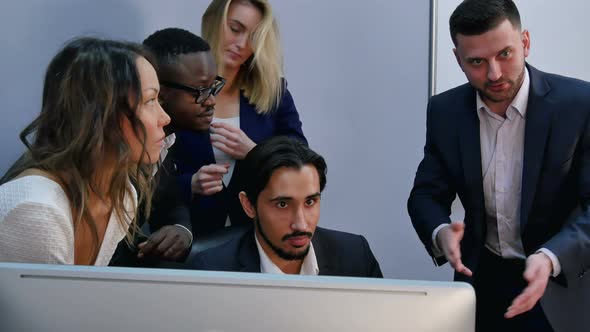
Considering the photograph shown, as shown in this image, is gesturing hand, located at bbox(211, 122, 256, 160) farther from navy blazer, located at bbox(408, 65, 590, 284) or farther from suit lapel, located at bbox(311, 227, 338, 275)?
navy blazer, located at bbox(408, 65, 590, 284)

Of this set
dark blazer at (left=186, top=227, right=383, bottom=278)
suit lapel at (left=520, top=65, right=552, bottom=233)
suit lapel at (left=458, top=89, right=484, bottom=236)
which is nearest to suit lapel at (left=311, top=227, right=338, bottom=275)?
dark blazer at (left=186, top=227, right=383, bottom=278)

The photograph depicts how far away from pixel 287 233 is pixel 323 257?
126 millimetres

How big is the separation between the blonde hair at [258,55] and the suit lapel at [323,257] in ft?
2.14

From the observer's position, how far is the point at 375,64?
9.89ft

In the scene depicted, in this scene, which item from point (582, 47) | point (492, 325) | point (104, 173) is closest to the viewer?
point (104, 173)

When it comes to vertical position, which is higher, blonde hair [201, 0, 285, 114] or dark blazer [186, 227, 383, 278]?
blonde hair [201, 0, 285, 114]

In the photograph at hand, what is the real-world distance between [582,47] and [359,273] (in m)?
1.47

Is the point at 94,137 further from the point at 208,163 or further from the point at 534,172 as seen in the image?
the point at 534,172

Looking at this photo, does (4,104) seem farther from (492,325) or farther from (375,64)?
(492,325)

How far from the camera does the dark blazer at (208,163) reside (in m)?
2.56

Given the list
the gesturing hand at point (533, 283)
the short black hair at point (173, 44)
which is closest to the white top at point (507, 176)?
the gesturing hand at point (533, 283)

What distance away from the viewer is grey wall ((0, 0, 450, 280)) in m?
2.97

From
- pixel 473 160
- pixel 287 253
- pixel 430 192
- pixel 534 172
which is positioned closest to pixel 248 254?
pixel 287 253

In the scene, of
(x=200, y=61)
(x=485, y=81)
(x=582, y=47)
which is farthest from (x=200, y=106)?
(x=582, y=47)
